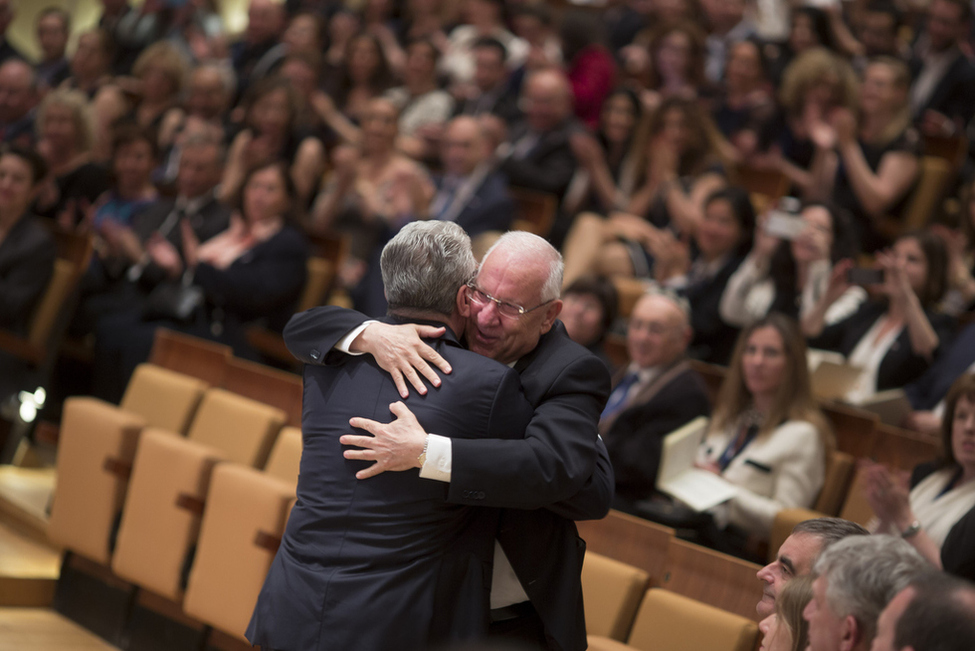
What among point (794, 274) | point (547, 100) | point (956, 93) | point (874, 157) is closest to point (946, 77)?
point (956, 93)

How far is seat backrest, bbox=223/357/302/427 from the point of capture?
8.91 ft

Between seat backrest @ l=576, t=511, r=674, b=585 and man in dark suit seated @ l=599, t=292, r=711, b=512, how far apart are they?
0.38m

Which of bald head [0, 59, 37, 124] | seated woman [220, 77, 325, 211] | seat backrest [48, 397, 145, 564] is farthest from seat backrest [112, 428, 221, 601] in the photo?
bald head [0, 59, 37, 124]

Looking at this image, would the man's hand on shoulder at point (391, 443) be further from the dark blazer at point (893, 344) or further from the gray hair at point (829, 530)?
the dark blazer at point (893, 344)

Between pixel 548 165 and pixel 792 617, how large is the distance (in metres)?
3.12

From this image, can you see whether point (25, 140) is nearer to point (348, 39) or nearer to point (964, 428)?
point (348, 39)

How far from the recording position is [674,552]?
1.90 m

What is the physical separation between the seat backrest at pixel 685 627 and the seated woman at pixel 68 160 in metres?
2.98

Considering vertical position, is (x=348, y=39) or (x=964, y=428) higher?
(x=348, y=39)

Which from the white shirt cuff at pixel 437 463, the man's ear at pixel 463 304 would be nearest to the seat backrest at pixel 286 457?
the man's ear at pixel 463 304

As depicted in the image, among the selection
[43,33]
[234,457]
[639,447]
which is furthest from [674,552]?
[43,33]

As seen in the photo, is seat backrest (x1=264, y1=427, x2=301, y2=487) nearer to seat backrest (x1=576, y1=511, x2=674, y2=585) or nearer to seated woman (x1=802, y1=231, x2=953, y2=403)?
seat backrest (x1=576, y1=511, x2=674, y2=585)

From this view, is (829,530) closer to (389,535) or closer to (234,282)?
(389,535)

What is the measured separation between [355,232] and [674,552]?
2532mm
